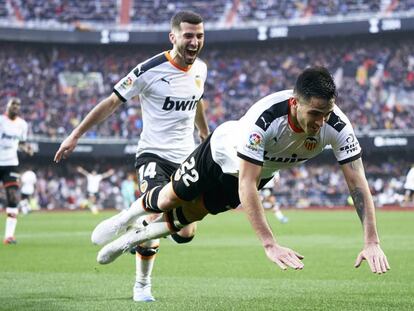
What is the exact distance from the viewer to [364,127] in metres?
42.2

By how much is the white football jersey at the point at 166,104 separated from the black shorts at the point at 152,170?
0.07 m

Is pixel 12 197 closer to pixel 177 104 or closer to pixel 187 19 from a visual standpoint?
pixel 177 104

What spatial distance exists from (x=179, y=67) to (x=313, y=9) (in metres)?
37.4

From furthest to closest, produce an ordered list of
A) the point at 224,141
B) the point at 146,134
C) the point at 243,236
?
the point at 243,236 < the point at 146,134 < the point at 224,141

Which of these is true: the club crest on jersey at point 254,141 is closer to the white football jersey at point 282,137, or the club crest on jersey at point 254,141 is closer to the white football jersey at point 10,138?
the white football jersey at point 282,137

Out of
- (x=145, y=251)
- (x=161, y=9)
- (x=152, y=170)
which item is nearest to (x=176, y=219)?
(x=145, y=251)

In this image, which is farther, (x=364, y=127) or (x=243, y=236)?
(x=364, y=127)

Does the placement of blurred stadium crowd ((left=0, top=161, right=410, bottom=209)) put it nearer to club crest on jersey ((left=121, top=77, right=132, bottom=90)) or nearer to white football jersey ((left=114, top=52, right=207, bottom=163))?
white football jersey ((left=114, top=52, right=207, bottom=163))

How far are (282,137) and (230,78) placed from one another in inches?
Answer: 1611

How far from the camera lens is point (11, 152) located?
16250 millimetres

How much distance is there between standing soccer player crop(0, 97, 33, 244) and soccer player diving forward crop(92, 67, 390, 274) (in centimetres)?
883

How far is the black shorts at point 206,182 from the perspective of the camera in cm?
707

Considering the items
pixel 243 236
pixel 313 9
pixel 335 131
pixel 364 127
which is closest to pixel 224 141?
pixel 335 131

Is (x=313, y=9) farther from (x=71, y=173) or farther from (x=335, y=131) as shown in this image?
(x=335, y=131)
